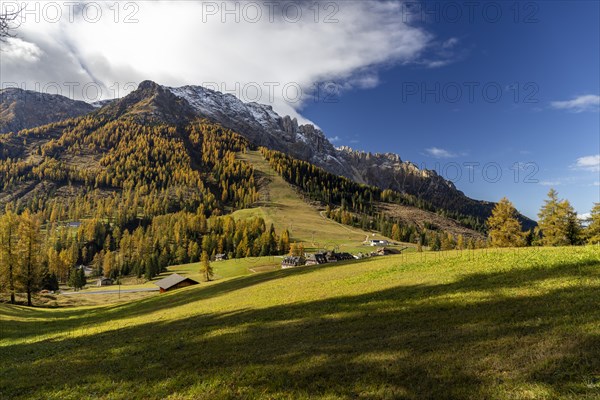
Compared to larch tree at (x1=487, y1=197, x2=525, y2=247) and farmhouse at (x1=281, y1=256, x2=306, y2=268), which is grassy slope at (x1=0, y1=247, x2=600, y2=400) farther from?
farmhouse at (x1=281, y1=256, x2=306, y2=268)

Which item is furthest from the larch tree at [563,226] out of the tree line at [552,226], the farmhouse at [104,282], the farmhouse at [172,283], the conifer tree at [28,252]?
the farmhouse at [104,282]

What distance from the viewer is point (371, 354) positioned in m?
11.6

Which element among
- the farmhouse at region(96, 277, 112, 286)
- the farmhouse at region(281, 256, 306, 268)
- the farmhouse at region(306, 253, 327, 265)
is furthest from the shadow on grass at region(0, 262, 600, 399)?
the farmhouse at region(96, 277, 112, 286)

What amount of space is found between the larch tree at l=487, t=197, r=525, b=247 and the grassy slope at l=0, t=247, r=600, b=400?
1894 inches

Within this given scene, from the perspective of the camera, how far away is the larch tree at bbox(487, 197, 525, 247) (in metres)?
65.4

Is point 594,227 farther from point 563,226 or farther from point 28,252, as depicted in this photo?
point 28,252

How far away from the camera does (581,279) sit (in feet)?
51.9

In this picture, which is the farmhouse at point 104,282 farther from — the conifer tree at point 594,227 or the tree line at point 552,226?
the conifer tree at point 594,227

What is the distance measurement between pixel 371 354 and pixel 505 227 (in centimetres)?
6662

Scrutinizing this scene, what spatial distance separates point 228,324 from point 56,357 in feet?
30.4

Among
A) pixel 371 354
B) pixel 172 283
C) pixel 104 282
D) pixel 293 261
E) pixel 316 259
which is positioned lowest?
pixel 104 282

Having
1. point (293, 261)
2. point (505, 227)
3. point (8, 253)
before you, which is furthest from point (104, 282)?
point (505, 227)

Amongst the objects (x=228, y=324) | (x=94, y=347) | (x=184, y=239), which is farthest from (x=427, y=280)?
(x=184, y=239)

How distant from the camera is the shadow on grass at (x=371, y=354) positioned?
882 centimetres
